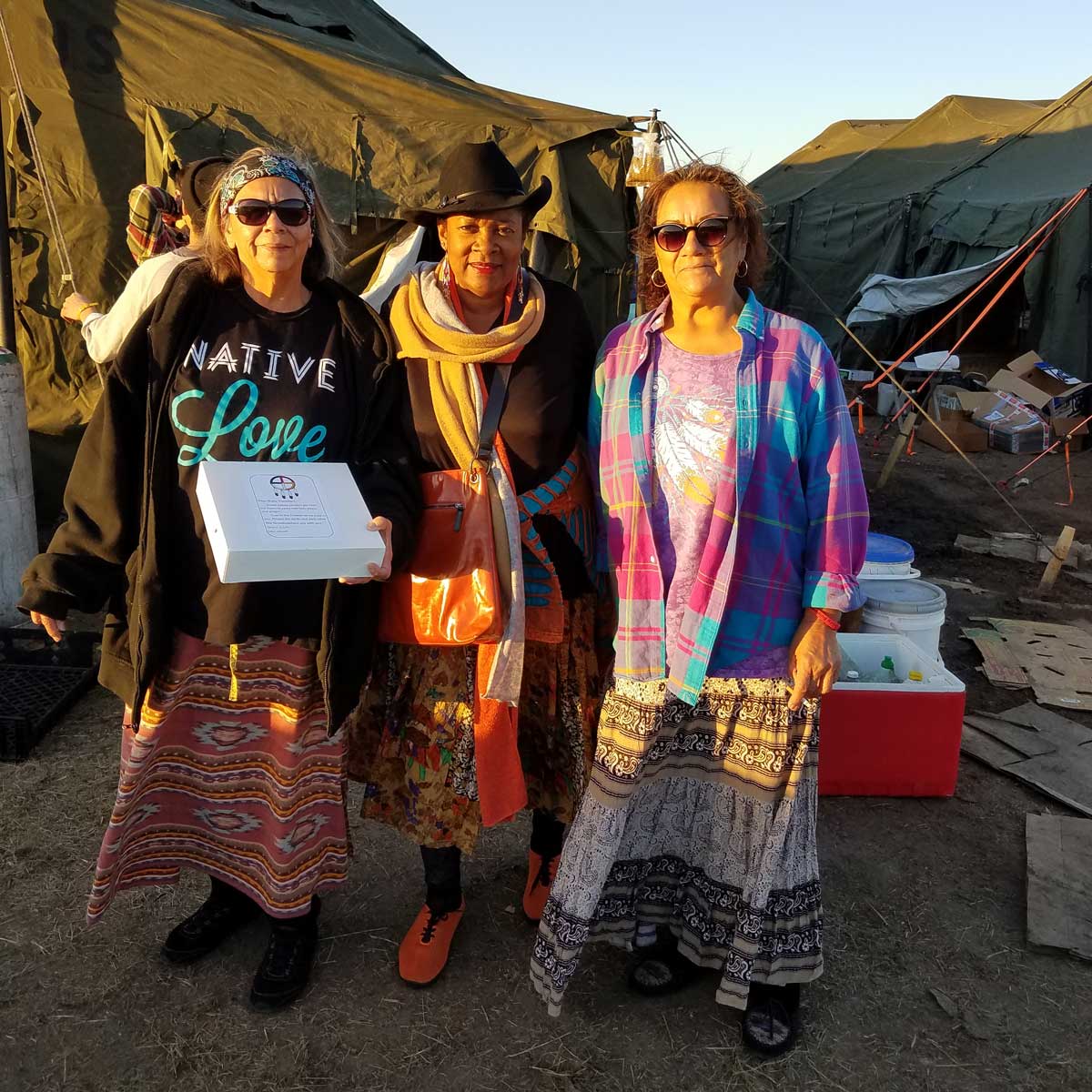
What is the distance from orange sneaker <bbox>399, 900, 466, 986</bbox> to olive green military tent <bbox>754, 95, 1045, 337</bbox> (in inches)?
526

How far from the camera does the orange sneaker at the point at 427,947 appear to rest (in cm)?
234

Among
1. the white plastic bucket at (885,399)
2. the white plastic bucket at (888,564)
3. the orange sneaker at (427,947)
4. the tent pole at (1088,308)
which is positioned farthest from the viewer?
the white plastic bucket at (885,399)

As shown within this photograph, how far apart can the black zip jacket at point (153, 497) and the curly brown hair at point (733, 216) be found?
63cm

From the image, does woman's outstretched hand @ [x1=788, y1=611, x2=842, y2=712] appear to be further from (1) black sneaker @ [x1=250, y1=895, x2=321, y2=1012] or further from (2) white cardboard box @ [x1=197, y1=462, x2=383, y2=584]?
(1) black sneaker @ [x1=250, y1=895, x2=321, y2=1012]

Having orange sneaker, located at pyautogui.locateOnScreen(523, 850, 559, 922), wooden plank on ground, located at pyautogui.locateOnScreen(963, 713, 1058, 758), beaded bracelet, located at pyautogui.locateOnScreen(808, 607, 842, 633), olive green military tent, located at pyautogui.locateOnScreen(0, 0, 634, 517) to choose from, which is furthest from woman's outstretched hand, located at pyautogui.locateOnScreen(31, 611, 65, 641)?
olive green military tent, located at pyautogui.locateOnScreen(0, 0, 634, 517)

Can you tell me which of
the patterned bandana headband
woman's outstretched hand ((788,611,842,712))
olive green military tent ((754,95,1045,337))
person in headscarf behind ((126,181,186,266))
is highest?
olive green military tent ((754,95,1045,337))

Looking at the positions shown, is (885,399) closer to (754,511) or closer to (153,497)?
(754,511)

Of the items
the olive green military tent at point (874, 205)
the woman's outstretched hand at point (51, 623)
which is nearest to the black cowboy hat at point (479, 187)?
the woman's outstretched hand at point (51, 623)

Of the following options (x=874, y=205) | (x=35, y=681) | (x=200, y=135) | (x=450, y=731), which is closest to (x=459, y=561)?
(x=450, y=731)

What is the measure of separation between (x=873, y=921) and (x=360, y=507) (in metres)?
1.98

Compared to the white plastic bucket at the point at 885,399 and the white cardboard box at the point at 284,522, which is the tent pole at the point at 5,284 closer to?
the white cardboard box at the point at 284,522

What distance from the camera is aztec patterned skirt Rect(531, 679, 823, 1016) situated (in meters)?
2.05

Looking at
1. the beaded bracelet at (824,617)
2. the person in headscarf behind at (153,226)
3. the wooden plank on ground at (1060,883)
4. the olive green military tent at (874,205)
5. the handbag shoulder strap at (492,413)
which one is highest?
the olive green military tent at (874,205)

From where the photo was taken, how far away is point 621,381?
2012 mm
